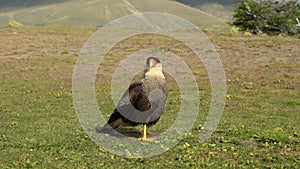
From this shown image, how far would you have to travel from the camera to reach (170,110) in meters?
16.2

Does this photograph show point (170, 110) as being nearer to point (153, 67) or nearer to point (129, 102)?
point (129, 102)

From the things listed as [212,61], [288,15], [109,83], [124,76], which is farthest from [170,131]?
[288,15]

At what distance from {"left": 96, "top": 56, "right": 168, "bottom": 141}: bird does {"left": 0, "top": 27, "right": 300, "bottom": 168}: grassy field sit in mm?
978

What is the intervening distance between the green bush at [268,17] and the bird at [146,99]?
3493 cm

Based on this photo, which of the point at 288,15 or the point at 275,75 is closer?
the point at 275,75

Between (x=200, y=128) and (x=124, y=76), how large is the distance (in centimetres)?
1220

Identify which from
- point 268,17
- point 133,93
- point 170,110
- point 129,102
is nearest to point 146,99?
point 133,93

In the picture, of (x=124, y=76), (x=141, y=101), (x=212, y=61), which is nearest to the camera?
(x=141, y=101)

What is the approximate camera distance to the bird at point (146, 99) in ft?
34.6

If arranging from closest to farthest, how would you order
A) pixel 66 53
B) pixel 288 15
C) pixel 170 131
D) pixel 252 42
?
pixel 170 131, pixel 66 53, pixel 252 42, pixel 288 15

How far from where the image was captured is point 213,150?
10672mm

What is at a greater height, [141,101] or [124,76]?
[141,101]

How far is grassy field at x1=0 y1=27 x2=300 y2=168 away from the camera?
9930 mm

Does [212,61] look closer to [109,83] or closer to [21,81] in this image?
[109,83]
